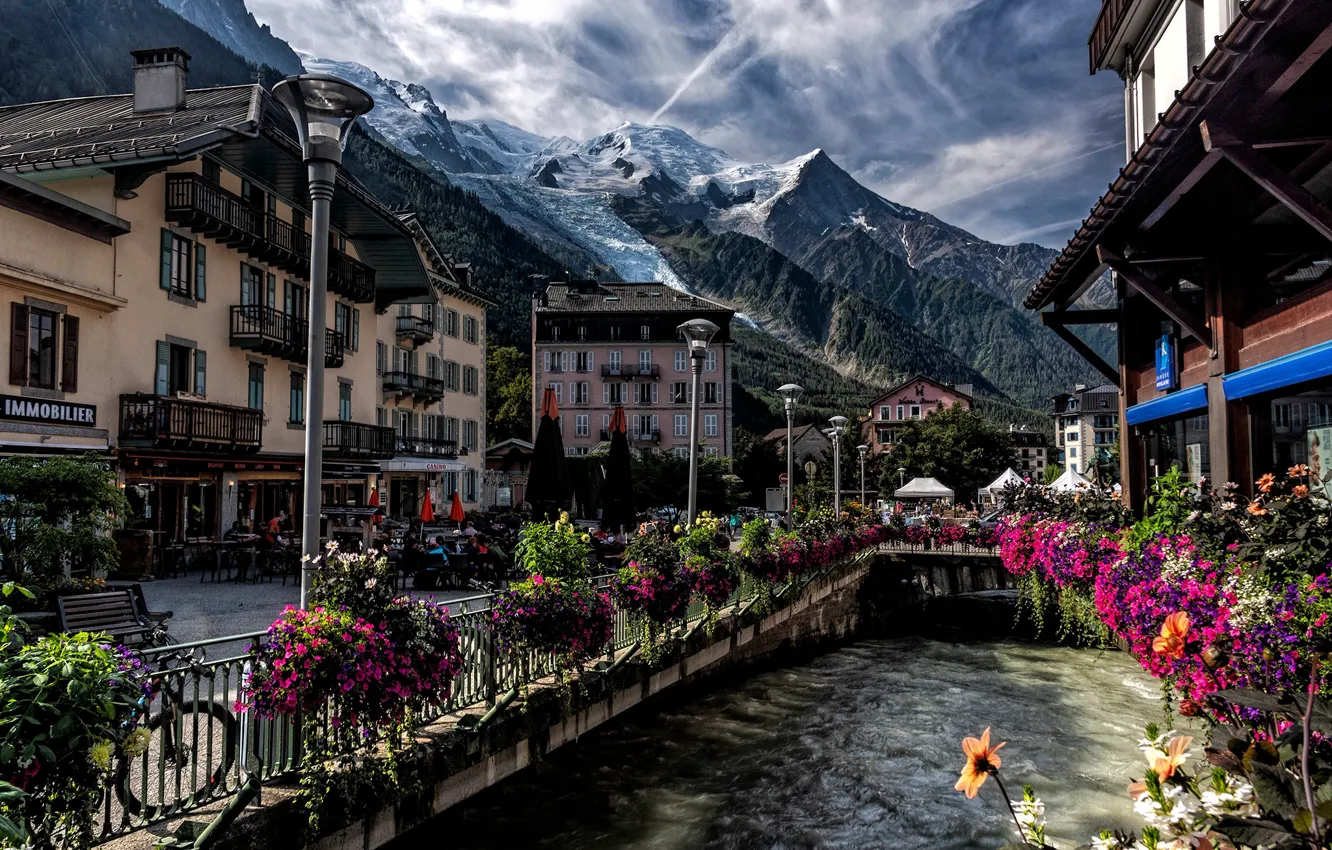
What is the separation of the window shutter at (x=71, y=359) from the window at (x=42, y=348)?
0.30m

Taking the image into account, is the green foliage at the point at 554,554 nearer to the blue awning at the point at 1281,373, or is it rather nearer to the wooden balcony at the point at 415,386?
the blue awning at the point at 1281,373

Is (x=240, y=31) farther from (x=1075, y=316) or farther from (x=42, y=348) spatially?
(x=1075, y=316)

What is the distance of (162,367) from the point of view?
70.3ft

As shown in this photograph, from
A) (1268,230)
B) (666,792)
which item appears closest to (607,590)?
(666,792)

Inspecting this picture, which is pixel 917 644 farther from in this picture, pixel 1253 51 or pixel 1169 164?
pixel 1253 51

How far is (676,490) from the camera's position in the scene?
5081 cm

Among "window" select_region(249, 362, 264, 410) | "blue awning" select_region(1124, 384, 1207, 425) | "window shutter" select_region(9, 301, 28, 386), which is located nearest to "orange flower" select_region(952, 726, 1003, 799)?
"blue awning" select_region(1124, 384, 1207, 425)

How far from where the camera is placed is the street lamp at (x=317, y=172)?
22.7ft

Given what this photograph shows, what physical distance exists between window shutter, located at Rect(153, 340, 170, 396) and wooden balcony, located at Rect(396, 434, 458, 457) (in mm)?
18701

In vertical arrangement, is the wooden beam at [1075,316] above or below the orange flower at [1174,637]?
above

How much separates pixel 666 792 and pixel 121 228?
684 inches

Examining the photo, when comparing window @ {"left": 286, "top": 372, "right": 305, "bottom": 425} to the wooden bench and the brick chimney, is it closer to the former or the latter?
the brick chimney

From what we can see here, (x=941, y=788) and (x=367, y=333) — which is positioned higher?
(x=367, y=333)

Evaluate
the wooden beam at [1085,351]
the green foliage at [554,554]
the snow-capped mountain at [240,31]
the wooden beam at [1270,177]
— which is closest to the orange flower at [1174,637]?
the green foliage at [554,554]
